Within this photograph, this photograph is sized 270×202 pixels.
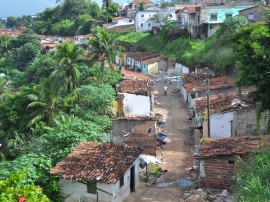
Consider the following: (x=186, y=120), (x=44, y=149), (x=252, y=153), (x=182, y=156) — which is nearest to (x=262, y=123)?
(x=182, y=156)

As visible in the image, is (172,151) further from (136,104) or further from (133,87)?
(133,87)

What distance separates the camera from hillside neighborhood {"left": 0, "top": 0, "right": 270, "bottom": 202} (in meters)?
17.9

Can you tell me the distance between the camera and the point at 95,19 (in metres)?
89.7

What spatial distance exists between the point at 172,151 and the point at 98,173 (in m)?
8.61

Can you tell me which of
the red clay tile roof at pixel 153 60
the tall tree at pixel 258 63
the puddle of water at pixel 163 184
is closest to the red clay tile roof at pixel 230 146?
the tall tree at pixel 258 63

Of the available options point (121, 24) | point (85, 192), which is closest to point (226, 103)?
point (85, 192)

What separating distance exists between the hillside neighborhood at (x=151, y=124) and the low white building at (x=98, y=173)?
0.16 ft

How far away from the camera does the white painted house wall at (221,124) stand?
24.8m

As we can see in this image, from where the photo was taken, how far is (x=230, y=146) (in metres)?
19.2

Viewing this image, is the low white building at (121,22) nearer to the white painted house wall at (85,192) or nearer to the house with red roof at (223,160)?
the house with red roof at (223,160)

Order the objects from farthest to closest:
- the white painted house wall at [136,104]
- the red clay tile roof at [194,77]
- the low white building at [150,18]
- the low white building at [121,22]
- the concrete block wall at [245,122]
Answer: the low white building at [121,22], the low white building at [150,18], the red clay tile roof at [194,77], the white painted house wall at [136,104], the concrete block wall at [245,122]

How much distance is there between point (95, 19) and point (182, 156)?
69.7 m

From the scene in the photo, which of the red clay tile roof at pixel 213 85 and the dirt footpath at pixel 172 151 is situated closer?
the dirt footpath at pixel 172 151

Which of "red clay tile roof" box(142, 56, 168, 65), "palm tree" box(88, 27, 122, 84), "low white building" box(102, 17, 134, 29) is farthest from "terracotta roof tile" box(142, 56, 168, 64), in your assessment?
"low white building" box(102, 17, 134, 29)
